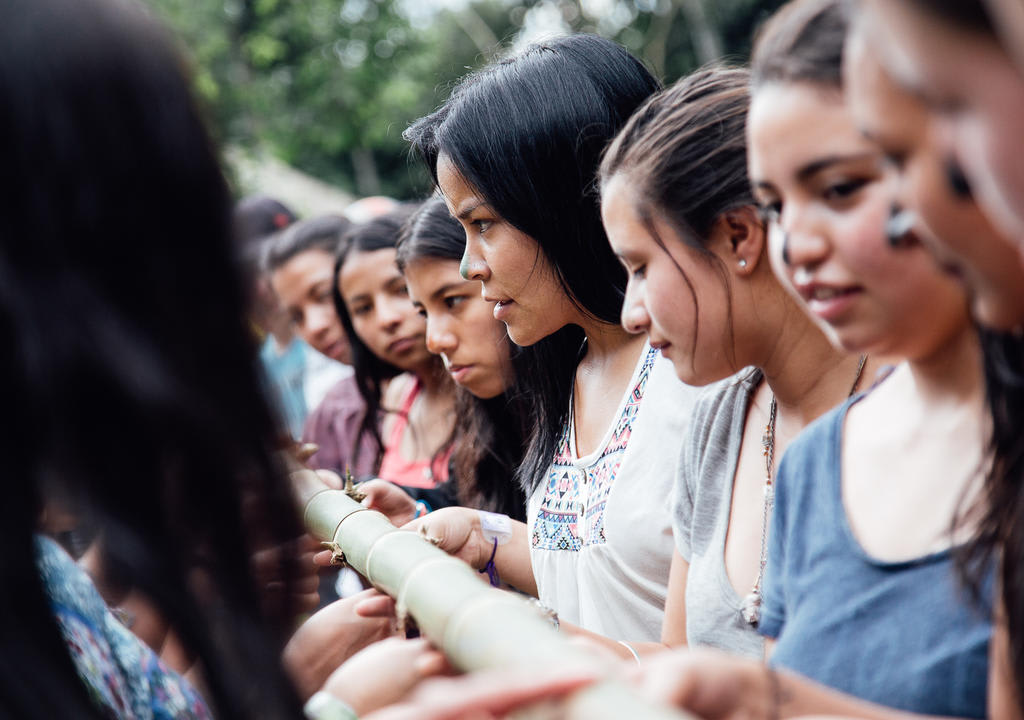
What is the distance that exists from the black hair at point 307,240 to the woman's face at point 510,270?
298cm

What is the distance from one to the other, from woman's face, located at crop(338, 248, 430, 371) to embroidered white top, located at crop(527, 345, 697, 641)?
188cm

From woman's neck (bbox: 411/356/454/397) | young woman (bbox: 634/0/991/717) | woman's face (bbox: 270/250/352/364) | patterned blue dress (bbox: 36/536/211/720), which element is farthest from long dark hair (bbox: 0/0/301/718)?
woman's face (bbox: 270/250/352/364)

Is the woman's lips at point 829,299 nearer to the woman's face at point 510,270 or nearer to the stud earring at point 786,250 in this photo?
the stud earring at point 786,250

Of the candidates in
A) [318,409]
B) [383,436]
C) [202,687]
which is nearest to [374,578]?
[202,687]

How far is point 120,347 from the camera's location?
1307 millimetres

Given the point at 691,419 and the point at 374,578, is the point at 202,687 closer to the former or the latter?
the point at 374,578

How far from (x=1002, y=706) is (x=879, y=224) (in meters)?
0.66

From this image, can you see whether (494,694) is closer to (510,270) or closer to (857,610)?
(857,610)

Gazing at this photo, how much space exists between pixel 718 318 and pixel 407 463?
8.24 ft

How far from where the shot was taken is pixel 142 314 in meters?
1.34

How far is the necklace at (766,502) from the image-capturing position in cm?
201

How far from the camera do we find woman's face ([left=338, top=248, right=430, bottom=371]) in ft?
15.1

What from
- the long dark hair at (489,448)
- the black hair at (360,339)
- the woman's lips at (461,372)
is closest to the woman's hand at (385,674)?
the long dark hair at (489,448)

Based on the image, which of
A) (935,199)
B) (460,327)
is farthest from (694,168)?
(460,327)
